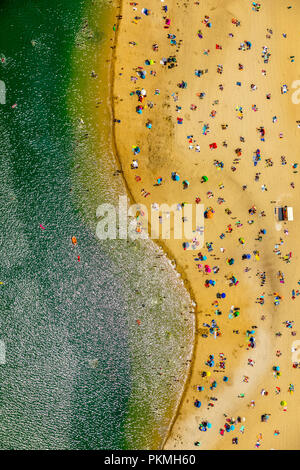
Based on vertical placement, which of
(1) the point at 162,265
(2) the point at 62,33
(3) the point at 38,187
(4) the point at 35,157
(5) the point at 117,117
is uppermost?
(2) the point at 62,33

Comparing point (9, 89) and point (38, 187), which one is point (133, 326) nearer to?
point (38, 187)

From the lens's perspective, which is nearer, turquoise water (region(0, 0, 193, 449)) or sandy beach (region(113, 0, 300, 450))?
turquoise water (region(0, 0, 193, 449))

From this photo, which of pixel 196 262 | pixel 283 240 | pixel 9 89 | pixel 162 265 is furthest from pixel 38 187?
pixel 283 240

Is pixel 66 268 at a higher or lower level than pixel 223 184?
lower

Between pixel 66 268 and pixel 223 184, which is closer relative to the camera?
pixel 66 268

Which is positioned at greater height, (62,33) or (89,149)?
(62,33)
